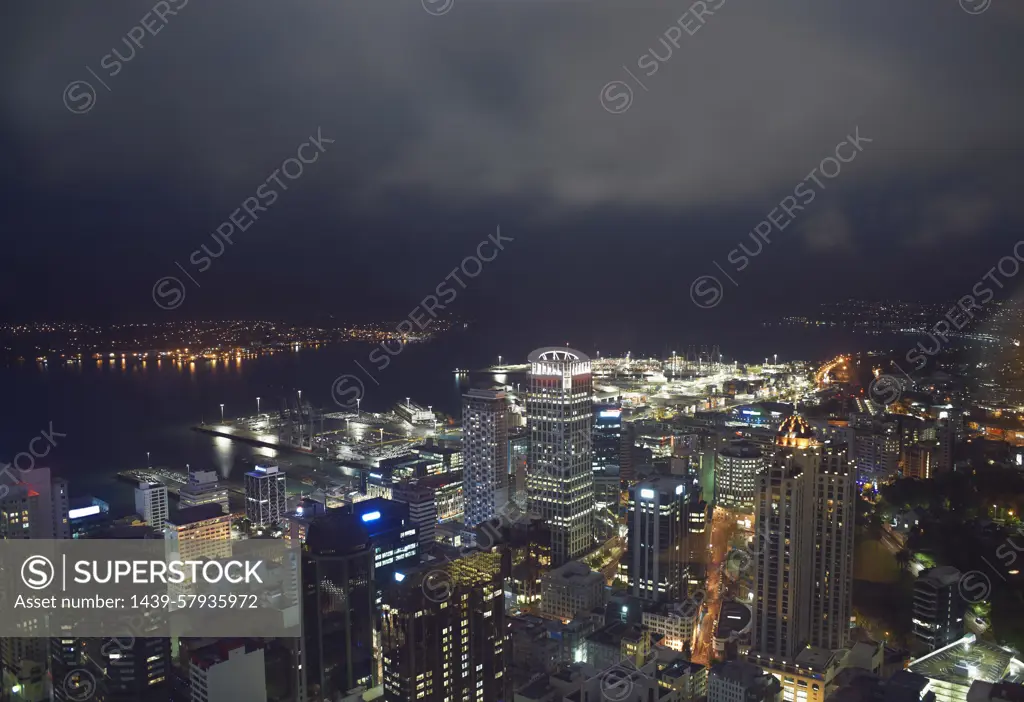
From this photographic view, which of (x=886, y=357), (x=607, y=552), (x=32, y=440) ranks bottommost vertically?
(x=607, y=552)

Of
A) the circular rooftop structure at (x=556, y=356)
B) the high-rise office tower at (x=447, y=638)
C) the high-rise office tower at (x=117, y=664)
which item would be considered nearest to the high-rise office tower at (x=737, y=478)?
the circular rooftop structure at (x=556, y=356)

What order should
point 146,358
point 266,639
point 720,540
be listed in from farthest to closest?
point 146,358 → point 720,540 → point 266,639

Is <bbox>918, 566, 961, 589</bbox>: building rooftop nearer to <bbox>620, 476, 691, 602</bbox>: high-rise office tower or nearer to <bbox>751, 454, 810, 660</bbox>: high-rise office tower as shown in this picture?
<bbox>751, 454, 810, 660</bbox>: high-rise office tower

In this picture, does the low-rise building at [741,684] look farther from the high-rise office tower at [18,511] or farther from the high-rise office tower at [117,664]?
the high-rise office tower at [18,511]

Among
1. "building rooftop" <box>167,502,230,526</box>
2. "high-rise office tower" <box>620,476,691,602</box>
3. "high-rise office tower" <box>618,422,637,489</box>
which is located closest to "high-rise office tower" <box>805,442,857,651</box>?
"high-rise office tower" <box>620,476,691,602</box>

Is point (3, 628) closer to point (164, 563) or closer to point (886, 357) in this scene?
point (164, 563)

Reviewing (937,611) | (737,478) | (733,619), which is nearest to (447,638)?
(733,619)

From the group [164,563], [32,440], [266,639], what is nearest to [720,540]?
[266,639]
